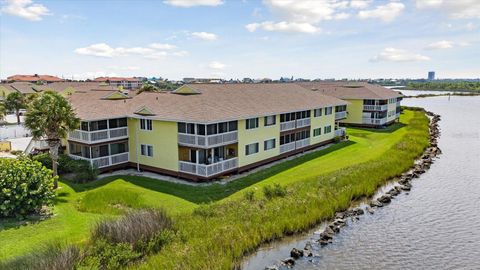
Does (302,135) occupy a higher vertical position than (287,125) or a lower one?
lower

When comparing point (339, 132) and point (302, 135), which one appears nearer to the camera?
point (302, 135)

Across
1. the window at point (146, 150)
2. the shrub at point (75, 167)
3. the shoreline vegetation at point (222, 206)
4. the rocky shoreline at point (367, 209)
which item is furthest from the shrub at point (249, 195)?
the shrub at point (75, 167)

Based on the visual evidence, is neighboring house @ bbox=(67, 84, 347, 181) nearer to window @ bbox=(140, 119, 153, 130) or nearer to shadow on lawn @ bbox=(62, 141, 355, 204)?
window @ bbox=(140, 119, 153, 130)

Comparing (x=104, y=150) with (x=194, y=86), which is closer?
(x=104, y=150)

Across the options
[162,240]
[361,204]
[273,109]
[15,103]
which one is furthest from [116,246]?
[15,103]

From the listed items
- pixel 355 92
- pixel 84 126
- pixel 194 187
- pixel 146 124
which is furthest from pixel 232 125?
pixel 355 92

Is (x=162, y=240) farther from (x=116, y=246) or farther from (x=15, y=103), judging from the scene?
(x=15, y=103)

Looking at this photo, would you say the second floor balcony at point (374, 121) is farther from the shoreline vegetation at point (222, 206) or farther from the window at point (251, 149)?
the window at point (251, 149)

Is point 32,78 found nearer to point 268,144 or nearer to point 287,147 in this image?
point 287,147
